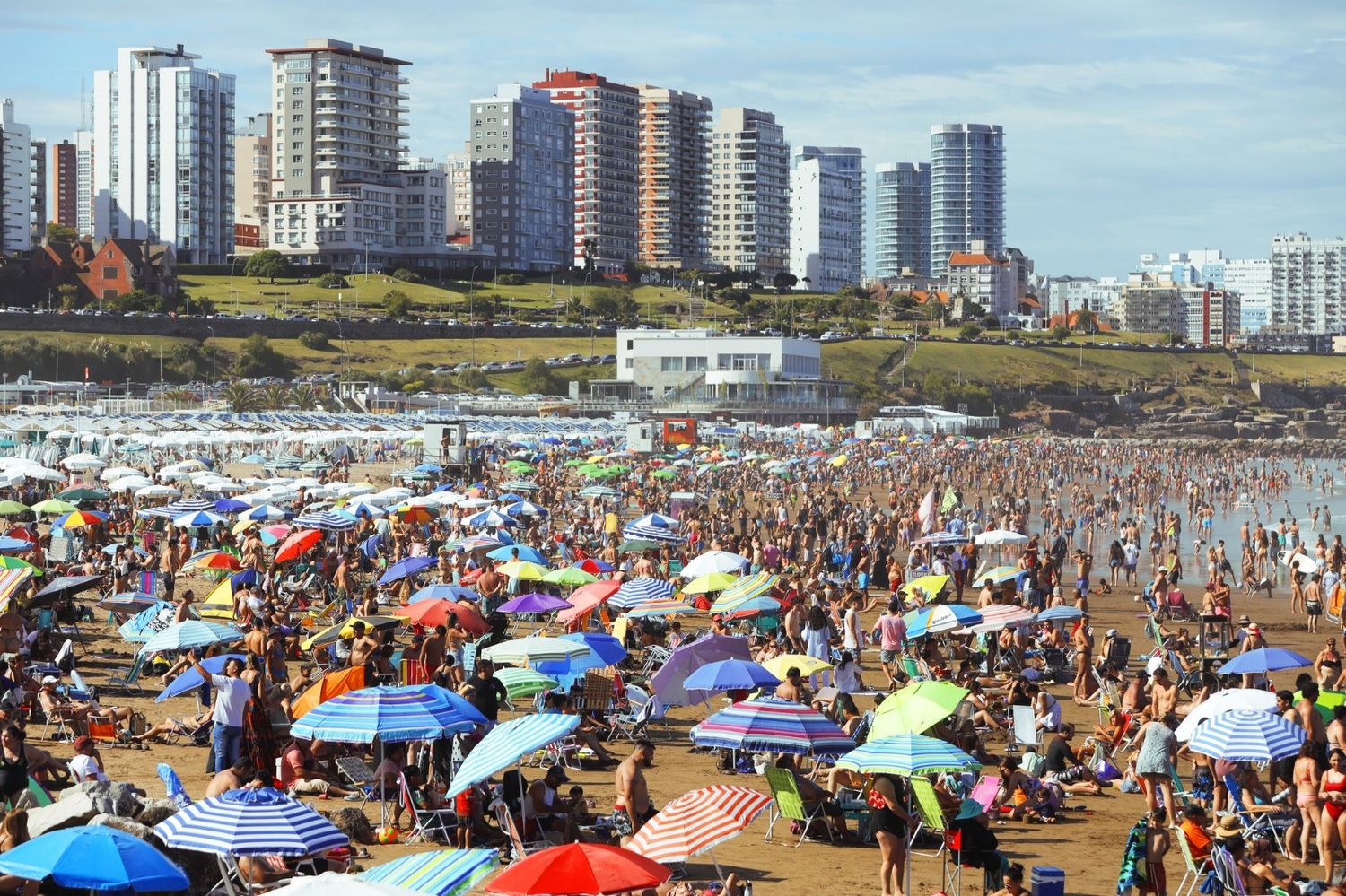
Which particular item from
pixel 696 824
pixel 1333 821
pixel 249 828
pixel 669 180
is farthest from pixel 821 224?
pixel 249 828

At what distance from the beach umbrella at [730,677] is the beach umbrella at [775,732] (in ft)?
5.75

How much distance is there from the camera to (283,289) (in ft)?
358

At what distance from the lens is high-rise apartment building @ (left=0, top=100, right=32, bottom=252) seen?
127 meters

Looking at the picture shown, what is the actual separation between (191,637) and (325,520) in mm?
8813

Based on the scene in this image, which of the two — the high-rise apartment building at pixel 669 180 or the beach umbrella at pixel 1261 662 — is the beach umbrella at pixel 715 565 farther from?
the high-rise apartment building at pixel 669 180

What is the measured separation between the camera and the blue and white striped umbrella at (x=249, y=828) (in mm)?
7117

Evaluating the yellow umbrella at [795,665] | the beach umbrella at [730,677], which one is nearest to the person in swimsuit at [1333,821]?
the beach umbrella at [730,677]

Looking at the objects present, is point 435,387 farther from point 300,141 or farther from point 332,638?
point 332,638

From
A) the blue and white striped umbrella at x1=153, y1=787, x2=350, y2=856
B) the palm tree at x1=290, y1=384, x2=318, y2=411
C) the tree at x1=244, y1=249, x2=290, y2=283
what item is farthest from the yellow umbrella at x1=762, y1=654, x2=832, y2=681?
the tree at x1=244, y1=249, x2=290, y2=283

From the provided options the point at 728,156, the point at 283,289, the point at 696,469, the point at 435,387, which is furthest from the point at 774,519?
the point at 728,156

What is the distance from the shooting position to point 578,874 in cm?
673

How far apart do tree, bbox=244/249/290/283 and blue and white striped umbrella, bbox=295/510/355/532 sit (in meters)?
93.6

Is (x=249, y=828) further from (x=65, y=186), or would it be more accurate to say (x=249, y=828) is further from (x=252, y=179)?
(x=65, y=186)

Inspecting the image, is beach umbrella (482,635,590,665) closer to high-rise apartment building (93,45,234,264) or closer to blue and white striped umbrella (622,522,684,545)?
blue and white striped umbrella (622,522,684,545)
